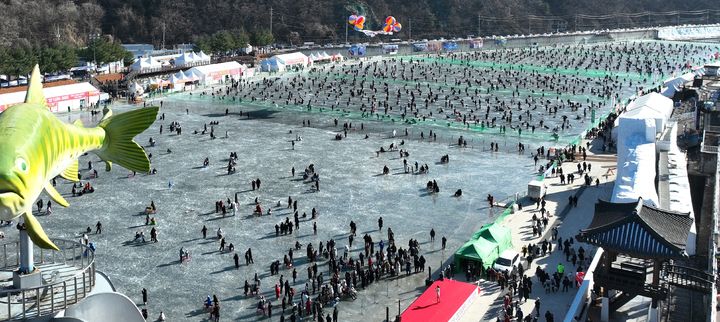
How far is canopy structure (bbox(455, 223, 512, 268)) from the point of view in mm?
30969

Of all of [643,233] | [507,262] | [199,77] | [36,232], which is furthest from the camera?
[199,77]

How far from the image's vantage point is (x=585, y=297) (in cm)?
2583

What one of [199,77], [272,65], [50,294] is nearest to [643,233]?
[50,294]

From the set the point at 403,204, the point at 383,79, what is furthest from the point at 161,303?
the point at 383,79

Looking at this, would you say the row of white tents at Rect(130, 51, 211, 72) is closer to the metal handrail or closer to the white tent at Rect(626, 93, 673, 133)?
the white tent at Rect(626, 93, 673, 133)

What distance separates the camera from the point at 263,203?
41625mm

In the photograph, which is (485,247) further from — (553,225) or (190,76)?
(190,76)

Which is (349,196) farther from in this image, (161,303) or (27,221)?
(27,221)

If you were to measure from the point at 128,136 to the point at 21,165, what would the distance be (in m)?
4.20

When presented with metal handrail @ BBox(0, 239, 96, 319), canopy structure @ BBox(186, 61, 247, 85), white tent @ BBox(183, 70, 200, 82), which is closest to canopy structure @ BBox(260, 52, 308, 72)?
canopy structure @ BBox(186, 61, 247, 85)

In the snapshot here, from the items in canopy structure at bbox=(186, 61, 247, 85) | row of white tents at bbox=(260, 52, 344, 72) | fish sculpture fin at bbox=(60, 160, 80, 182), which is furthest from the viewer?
row of white tents at bbox=(260, 52, 344, 72)

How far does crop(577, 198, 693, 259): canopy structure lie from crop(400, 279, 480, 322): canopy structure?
5398 mm

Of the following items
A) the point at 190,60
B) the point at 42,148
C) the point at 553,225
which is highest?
the point at 190,60

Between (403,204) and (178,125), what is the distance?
27.0 meters
